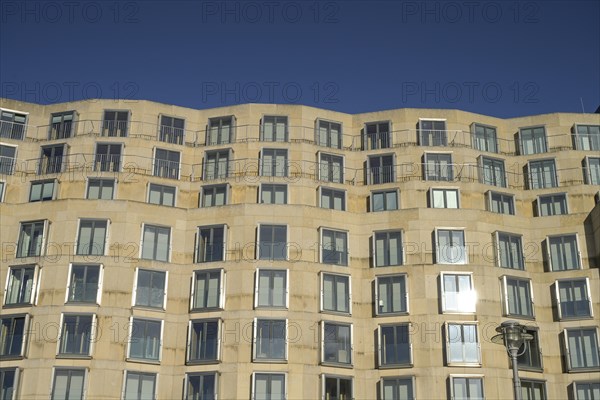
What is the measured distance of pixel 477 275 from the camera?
58.6m

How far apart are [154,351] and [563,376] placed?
2736cm

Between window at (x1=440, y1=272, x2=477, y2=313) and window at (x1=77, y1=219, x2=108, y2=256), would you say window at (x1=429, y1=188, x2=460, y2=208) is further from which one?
window at (x1=77, y1=219, x2=108, y2=256)

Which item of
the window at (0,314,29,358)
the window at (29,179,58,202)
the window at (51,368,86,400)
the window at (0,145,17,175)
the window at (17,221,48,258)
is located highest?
the window at (0,145,17,175)

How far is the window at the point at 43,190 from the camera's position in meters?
62.2

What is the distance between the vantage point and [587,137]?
6788 cm

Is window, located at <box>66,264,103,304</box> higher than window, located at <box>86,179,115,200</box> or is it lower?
lower

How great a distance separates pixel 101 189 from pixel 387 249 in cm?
2140

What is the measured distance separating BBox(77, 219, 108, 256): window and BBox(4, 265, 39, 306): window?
3.42m

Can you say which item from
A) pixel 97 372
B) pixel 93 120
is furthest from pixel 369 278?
pixel 93 120

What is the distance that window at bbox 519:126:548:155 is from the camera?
6773 centimetres

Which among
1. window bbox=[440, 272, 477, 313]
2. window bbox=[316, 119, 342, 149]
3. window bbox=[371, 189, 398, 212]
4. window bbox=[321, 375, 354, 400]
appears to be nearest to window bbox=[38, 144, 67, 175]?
window bbox=[316, 119, 342, 149]

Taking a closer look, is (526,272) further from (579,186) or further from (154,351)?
(154,351)

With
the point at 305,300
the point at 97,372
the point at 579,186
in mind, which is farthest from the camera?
the point at 579,186

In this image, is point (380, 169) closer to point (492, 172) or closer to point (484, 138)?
point (492, 172)
